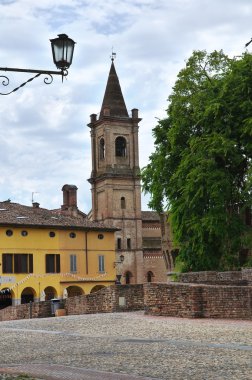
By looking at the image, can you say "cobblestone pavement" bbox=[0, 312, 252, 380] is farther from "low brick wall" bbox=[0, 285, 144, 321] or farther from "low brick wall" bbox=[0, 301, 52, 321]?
"low brick wall" bbox=[0, 301, 52, 321]

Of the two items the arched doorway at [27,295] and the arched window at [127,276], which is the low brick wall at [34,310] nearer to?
the arched doorway at [27,295]

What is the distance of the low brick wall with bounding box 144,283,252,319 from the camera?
17.9m

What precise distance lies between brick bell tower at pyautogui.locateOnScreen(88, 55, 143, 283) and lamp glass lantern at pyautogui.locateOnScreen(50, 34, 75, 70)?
2638 inches

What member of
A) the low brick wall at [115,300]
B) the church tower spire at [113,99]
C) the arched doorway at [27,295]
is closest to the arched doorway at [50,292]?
the arched doorway at [27,295]

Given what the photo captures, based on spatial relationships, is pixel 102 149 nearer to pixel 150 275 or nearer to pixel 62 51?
pixel 150 275

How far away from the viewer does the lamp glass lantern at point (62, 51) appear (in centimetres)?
1012

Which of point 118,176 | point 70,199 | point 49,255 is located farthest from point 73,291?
point 70,199

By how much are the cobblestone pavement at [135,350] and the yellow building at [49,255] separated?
1348 inches

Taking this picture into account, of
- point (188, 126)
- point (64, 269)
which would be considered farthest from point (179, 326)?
point (64, 269)

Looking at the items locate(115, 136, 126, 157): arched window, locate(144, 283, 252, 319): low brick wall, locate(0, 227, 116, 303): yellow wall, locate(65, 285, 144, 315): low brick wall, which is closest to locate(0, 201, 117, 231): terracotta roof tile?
locate(0, 227, 116, 303): yellow wall

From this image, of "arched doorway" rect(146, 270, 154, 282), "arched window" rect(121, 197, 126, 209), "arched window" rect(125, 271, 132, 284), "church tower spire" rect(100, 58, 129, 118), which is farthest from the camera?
"church tower spire" rect(100, 58, 129, 118)

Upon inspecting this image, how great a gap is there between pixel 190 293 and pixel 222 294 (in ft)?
3.50

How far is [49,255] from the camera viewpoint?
54750 mm

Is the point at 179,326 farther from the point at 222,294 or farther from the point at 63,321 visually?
the point at 63,321
